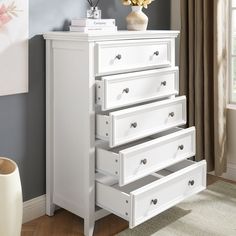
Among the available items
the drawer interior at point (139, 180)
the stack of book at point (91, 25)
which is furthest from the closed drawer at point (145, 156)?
the stack of book at point (91, 25)

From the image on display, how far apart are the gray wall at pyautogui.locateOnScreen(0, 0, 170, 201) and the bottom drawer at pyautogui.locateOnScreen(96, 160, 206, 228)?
1.35 ft

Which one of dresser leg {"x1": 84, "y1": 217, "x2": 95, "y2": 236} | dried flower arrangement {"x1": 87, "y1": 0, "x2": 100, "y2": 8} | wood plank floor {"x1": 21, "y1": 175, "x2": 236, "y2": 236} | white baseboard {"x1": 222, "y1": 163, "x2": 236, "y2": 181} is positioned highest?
dried flower arrangement {"x1": 87, "y1": 0, "x2": 100, "y2": 8}

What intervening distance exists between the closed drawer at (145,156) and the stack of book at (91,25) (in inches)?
27.6

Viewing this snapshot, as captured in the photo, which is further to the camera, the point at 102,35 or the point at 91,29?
the point at 91,29

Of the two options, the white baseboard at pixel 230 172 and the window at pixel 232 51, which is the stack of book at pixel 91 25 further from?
the white baseboard at pixel 230 172

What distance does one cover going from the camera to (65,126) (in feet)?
8.41

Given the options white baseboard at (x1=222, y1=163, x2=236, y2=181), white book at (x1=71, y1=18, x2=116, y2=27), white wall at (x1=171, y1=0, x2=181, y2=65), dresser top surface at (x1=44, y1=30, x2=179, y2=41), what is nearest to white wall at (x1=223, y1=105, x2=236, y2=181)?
white baseboard at (x1=222, y1=163, x2=236, y2=181)

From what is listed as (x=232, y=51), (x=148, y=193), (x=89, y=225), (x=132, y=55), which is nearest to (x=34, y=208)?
(x=89, y=225)

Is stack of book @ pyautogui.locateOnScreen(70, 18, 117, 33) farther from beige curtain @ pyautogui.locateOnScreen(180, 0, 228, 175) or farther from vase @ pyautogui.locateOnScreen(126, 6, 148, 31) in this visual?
beige curtain @ pyautogui.locateOnScreen(180, 0, 228, 175)

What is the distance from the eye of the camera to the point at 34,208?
2.67 metres

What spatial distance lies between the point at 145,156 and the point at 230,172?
1.18m

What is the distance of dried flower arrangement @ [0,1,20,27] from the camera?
2.34 m

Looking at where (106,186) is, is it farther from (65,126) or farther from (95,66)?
(95,66)

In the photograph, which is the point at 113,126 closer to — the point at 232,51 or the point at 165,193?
the point at 165,193
